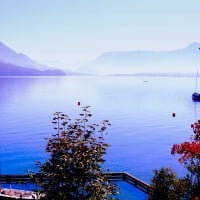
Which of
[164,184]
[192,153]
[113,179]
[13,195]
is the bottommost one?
[13,195]

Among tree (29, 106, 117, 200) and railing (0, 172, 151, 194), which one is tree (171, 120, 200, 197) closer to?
tree (29, 106, 117, 200)

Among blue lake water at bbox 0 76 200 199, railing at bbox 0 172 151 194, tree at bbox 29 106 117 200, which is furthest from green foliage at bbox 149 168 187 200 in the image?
blue lake water at bbox 0 76 200 199

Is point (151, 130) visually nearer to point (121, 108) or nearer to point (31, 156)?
point (31, 156)

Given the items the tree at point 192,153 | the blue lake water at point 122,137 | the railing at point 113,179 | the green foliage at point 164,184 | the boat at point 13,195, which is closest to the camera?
the tree at point 192,153

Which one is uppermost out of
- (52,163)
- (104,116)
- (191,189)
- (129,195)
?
(104,116)

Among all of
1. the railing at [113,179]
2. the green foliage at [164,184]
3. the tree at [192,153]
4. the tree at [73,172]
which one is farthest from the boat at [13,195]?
the tree at [73,172]

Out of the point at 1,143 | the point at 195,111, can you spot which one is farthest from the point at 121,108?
the point at 1,143

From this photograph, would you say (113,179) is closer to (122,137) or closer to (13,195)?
(13,195)

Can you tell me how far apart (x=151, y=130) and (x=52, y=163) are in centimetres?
7914

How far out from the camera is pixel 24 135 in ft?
268

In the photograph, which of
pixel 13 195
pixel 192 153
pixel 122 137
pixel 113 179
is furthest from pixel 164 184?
pixel 122 137

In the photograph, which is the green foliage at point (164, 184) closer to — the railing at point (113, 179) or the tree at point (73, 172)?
the tree at point (73, 172)

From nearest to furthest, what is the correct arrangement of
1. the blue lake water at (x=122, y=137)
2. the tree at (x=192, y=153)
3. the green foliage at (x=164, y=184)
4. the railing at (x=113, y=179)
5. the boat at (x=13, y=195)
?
the tree at (x=192, y=153) → the green foliage at (x=164, y=184) → the boat at (x=13, y=195) → the railing at (x=113, y=179) → the blue lake water at (x=122, y=137)

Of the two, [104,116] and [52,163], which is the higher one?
[104,116]
